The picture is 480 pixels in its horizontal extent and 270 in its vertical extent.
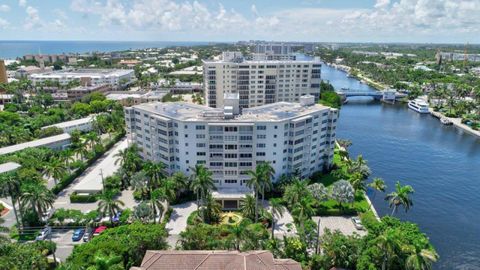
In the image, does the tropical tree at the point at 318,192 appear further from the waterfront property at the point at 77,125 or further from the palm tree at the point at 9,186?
the waterfront property at the point at 77,125

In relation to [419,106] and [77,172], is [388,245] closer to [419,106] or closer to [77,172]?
[77,172]

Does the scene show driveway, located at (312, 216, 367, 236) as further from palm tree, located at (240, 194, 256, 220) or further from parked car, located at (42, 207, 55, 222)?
parked car, located at (42, 207, 55, 222)

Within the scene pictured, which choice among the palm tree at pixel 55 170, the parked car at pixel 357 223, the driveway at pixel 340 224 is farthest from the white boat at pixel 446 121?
the palm tree at pixel 55 170

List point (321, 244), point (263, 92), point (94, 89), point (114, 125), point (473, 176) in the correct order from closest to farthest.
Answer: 1. point (321, 244)
2. point (473, 176)
3. point (114, 125)
4. point (263, 92)
5. point (94, 89)

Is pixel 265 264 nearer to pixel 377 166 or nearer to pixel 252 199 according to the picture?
pixel 252 199

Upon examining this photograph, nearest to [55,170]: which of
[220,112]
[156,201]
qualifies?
[156,201]

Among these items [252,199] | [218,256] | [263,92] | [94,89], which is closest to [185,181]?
[252,199]
